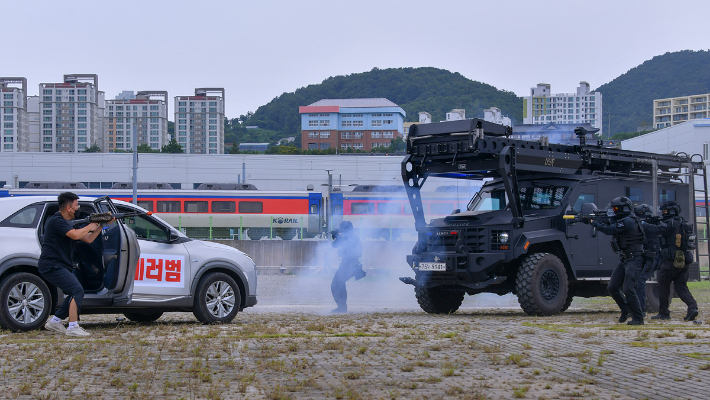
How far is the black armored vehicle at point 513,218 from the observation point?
11312 millimetres

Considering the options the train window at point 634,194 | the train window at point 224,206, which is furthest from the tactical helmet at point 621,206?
the train window at point 224,206

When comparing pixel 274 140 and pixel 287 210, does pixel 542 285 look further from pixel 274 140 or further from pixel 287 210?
pixel 274 140

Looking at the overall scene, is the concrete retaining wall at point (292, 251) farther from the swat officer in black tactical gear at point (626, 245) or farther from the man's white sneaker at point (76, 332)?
the man's white sneaker at point (76, 332)

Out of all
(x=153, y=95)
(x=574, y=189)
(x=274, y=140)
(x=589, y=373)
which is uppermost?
(x=153, y=95)

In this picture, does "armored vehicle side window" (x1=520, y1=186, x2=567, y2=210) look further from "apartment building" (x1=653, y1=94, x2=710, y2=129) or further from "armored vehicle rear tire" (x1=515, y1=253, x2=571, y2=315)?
"apartment building" (x1=653, y1=94, x2=710, y2=129)

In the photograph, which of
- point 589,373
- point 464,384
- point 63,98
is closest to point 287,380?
point 464,384

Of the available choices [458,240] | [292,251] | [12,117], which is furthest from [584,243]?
[12,117]

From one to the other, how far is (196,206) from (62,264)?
3347 centimetres

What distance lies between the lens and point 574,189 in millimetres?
12172

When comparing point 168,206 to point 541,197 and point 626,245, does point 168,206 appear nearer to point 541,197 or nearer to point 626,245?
A: point 541,197

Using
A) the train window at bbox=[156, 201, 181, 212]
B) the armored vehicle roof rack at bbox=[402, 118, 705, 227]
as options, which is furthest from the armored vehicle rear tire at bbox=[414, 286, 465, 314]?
the train window at bbox=[156, 201, 181, 212]

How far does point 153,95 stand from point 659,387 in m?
199

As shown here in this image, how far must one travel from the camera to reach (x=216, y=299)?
10219 millimetres

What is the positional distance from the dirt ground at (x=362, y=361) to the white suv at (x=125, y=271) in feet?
1.21
